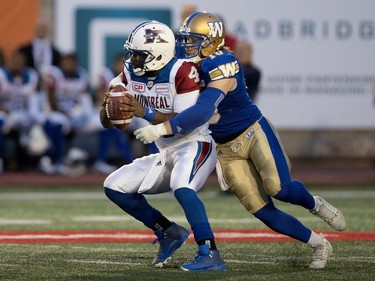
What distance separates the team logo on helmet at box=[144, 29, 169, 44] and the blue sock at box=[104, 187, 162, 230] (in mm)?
906

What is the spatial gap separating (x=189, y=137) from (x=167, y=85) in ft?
1.10

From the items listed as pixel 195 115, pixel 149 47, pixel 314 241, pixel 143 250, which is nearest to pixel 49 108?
pixel 143 250

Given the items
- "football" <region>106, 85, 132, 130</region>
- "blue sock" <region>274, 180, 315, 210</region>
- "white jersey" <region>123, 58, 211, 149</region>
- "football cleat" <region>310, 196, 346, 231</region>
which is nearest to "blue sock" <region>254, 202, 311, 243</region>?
"blue sock" <region>274, 180, 315, 210</region>

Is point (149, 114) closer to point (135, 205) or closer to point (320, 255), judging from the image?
point (135, 205)

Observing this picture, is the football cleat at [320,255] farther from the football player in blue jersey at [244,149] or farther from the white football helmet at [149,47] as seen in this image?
the white football helmet at [149,47]

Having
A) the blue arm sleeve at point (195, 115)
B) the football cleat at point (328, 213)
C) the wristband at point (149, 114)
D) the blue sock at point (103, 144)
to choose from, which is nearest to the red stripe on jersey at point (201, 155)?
the blue arm sleeve at point (195, 115)

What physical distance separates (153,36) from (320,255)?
1.59 m

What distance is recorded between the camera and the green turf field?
6129 millimetres

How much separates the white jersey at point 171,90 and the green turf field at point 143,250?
0.77 metres

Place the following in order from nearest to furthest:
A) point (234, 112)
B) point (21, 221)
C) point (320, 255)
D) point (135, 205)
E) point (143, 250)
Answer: point (320, 255)
point (135, 205)
point (234, 112)
point (143, 250)
point (21, 221)

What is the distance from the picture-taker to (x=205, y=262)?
6199 millimetres

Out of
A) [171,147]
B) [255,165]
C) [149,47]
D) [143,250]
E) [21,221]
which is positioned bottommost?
[21,221]

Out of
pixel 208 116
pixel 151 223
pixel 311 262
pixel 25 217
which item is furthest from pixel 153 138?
pixel 25 217

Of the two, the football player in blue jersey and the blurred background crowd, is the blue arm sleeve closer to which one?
the football player in blue jersey
